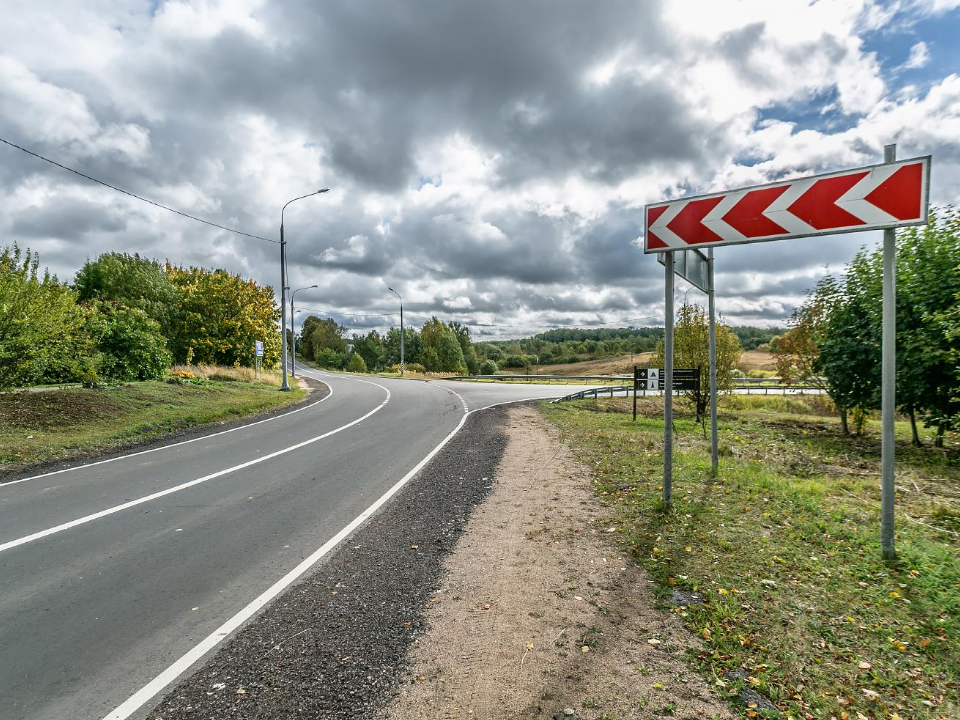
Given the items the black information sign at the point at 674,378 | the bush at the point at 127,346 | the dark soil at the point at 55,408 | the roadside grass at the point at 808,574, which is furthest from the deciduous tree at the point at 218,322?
the roadside grass at the point at 808,574

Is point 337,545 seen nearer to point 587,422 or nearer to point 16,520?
point 16,520

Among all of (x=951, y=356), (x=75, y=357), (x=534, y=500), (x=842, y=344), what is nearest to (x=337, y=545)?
(x=534, y=500)

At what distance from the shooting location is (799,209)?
448 cm

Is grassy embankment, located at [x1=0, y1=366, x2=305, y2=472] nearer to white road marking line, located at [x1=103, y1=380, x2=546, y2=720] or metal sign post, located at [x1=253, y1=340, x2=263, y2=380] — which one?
metal sign post, located at [x1=253, y1=340, x2=263, y2=380]

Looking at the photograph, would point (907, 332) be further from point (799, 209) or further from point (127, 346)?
point (127, 346)

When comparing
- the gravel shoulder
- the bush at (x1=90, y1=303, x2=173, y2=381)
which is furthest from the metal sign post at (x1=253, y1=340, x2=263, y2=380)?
the gravel shoulder

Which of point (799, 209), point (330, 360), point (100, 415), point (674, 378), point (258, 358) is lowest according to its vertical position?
point (100, 415)

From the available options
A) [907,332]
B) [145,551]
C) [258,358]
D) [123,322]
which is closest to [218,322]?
[258,358]

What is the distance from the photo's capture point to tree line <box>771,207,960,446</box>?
970 cm

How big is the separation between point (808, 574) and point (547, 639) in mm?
2574

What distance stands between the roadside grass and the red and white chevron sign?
121 inches

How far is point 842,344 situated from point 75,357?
24.3 metres

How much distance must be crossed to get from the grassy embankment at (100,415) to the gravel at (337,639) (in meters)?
8.41

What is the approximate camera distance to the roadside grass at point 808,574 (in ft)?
9.34
